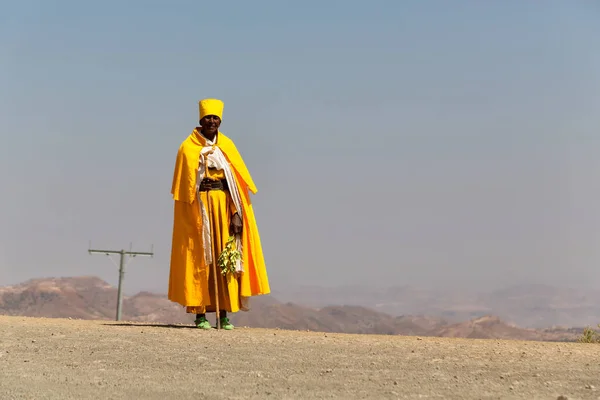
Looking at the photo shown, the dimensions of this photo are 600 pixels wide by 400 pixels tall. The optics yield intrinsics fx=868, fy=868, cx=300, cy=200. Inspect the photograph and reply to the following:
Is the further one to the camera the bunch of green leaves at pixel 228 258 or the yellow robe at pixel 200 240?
the yellow robe at pixel 200 240

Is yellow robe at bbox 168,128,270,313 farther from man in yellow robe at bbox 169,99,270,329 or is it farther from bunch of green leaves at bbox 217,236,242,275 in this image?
bunch of green leaves at bbox 217,236,242,275

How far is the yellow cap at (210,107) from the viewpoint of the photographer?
1419 cm

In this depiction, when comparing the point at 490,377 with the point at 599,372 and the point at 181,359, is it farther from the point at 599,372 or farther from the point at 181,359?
the point at 181,359

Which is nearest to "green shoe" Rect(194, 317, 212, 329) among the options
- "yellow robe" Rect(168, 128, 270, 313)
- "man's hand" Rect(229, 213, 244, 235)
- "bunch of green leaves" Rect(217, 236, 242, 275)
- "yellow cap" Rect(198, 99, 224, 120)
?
"yellow robe" Rect(168, 128, 270, 313)

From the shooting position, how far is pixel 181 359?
1019 cm

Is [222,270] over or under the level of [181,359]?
over

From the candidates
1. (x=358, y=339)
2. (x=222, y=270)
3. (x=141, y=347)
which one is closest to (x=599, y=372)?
(x=358, y=339)

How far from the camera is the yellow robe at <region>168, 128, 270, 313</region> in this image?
46.3 feet

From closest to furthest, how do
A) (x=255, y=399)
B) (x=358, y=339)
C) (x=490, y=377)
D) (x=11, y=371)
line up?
(x=255, y=399) < (x=490, y=377) < (x=11, y=371) < (x=358, y=339)

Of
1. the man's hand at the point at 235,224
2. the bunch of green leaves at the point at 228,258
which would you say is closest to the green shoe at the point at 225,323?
the bunch of green leaves at the point at 228,258

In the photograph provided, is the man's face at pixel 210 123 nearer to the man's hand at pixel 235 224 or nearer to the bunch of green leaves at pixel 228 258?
the man's hand at pixel 235 224

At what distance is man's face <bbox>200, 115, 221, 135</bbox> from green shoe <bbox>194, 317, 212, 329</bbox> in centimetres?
308

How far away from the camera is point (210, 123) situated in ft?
46.9

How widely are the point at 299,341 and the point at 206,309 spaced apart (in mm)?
2807
